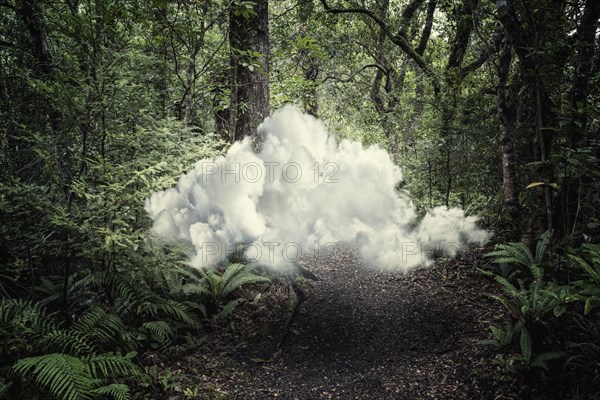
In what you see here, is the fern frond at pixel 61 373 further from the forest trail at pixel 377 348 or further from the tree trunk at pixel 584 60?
the tree trunk at pixel 584 60

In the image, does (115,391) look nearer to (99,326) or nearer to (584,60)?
(99,326)

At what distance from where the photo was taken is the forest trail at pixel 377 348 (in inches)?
182

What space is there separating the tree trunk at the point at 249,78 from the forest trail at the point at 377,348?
3520mm

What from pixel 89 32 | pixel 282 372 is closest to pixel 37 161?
pixel 89 32

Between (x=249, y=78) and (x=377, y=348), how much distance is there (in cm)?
543

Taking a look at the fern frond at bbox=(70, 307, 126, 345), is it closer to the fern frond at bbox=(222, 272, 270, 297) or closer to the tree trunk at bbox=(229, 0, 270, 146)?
the fern frond at bbox=(222, 272, 270, 297)

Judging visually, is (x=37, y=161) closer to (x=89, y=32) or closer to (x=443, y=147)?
(x=89, y=32)

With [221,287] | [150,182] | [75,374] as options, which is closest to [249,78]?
[150,182]

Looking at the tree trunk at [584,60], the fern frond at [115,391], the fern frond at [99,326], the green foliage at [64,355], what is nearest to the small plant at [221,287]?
the fern frond at [99,326]

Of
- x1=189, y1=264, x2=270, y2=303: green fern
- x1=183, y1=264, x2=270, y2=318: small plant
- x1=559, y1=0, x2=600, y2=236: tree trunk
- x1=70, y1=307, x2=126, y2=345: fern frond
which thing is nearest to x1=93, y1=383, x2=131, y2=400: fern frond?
x1=70, y1=307, x2=126, y2=345: fern frond

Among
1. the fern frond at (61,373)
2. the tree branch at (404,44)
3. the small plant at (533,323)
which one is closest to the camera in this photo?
the fern frond at (61,373)

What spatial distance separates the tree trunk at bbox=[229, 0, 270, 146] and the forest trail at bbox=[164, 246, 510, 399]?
3.52 m

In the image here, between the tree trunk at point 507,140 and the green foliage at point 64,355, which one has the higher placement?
the tree trunk at point 507,140

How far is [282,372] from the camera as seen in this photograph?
505 cm
